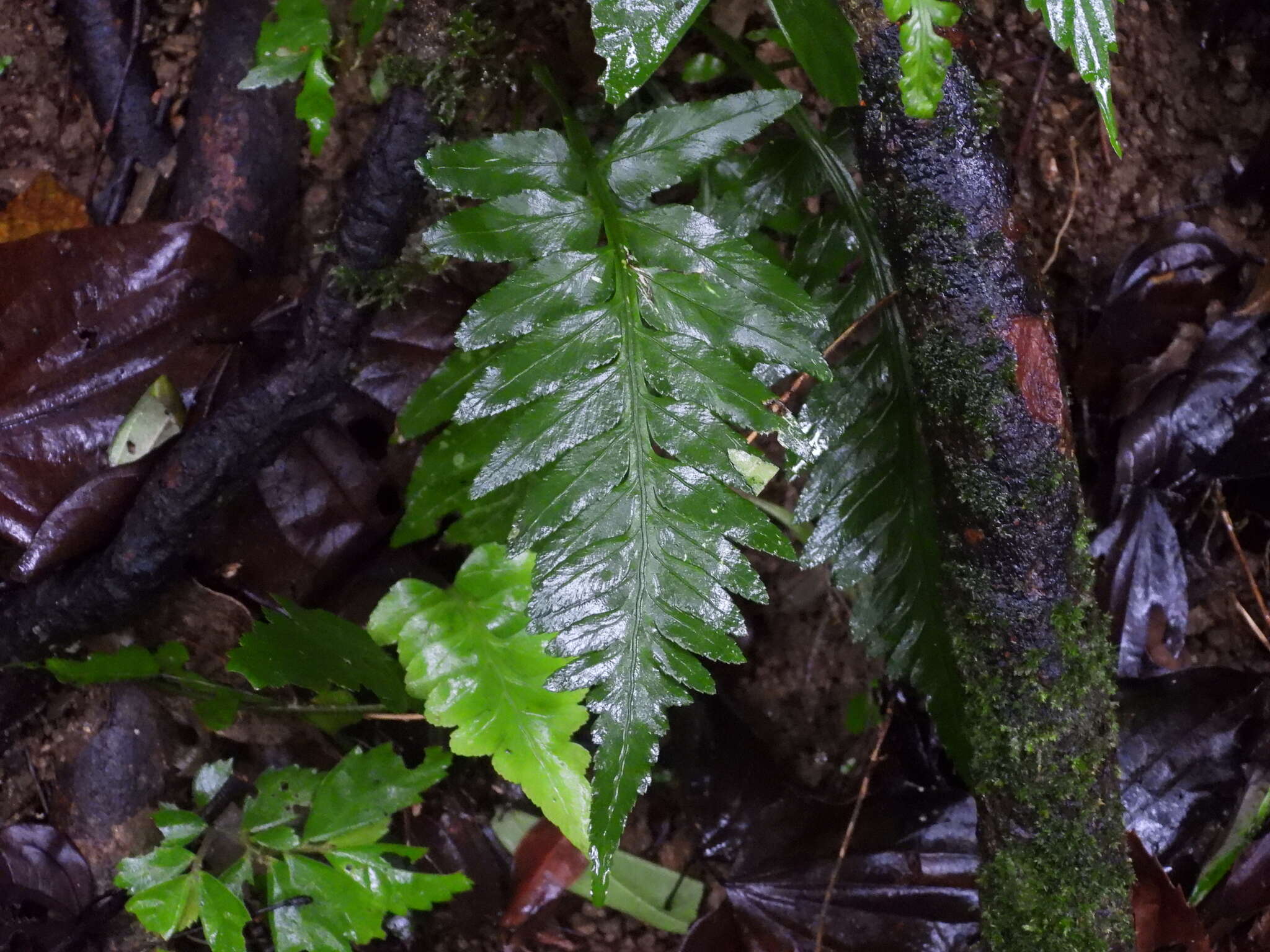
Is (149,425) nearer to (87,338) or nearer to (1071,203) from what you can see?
(87,338)

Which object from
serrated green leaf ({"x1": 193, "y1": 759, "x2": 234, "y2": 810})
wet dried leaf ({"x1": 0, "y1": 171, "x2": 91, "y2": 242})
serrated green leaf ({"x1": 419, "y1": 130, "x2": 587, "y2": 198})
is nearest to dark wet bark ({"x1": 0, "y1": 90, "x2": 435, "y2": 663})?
serrated green leaf ({"x1": 419, "y1": 130, "x2": 587, "y2": 198})

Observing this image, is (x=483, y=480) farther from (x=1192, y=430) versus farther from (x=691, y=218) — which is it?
(x=1192, y=430)

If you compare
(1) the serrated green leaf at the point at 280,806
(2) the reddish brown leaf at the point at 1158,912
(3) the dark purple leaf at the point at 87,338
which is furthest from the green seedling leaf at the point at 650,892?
(3) the dark purple leaf at the point at 87,338

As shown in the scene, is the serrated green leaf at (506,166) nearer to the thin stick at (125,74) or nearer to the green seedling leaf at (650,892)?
the thin stick at (125,74)

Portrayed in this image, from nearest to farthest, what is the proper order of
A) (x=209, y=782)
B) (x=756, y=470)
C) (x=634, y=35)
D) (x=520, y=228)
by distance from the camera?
(x=634, y=35), (x=520, y=228), (x=756, y=470), (x=209, y=782)

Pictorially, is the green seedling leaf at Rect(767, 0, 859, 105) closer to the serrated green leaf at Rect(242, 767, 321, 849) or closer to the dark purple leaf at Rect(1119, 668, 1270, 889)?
the dark purple leaf at Rect(1119, 668, 1270, 889)

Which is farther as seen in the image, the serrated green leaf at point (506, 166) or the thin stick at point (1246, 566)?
the thin stick at point (1246, 566)

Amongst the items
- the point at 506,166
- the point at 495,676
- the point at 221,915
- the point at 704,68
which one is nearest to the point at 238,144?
the point at 506,166
